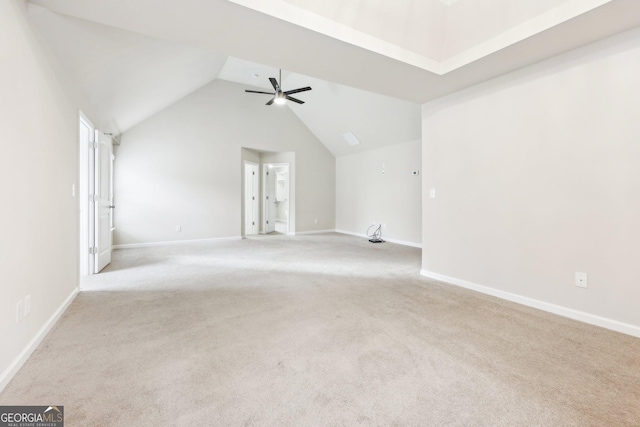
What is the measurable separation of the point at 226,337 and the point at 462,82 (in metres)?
3.30

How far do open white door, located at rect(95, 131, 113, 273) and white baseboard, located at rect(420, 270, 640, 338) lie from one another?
447 centimetres

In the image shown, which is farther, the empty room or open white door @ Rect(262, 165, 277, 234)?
open white door @ Rect(262, 165, 277, 234)

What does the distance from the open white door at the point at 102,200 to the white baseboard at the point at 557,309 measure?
14.7 ft

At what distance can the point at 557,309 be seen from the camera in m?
2.42

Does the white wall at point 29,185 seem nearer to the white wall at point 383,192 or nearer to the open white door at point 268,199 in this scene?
the open white door at point 268,199

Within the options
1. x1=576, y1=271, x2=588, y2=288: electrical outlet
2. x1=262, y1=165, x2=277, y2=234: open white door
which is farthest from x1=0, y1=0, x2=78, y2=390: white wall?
x1=262, y1=165, x2=277, y2=234: open white door

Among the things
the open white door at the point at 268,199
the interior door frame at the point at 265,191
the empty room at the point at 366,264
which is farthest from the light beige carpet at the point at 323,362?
the open white door at the point at 268,199

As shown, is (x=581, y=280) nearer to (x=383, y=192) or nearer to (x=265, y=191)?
(x=383, y=192)

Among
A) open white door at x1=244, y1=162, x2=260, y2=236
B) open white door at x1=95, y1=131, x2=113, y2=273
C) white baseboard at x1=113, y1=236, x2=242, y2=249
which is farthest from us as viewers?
open white door at x1=244, y1=162, x2=260, y2=236

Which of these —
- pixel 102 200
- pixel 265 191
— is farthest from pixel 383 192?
pixel 102 200

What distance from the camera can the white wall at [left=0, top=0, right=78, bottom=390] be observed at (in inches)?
58.7

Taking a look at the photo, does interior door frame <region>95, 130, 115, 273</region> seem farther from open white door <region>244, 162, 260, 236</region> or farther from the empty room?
open white door <region>244, 162, 260, 236</region>

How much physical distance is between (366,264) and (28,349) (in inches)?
142

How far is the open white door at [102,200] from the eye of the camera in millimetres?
3562
